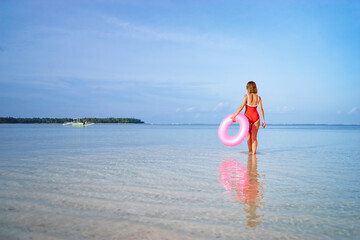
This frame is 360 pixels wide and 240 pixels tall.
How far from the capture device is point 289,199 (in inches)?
129

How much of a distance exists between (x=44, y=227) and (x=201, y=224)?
4.42 feet

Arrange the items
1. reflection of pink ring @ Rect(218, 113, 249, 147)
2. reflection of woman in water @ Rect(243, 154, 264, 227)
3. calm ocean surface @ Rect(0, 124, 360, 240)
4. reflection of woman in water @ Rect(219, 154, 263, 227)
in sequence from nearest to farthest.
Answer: calm ocean surface @ Rect(0, 124, 360, 240) < reflection of woman in water @ Rect(243, 154, 264, 227) < reflection of woman in water @ Rect(219, 154, 263, 227) < reflection of pink ring @ Rect(218, 113, 249, 147)

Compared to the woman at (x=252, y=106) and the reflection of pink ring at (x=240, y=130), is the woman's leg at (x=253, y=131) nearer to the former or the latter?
the woman at (x=252, y=106)

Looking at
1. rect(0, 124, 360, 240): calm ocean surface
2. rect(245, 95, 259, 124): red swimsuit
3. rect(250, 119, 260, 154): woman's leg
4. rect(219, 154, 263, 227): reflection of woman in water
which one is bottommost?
rect(0, 124, 360, 240): calm ocean surface

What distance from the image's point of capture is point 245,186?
3.94 m

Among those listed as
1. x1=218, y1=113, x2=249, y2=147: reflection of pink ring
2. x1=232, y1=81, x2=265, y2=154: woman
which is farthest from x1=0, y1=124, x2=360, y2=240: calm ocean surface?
x1=232, y1=81, x2=265, y2=154: woman

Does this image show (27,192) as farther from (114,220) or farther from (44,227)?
(114,220)

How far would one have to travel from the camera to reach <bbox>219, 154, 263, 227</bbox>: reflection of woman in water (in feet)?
9.35

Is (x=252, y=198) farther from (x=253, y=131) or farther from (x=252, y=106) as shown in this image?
(x=252, y=106)

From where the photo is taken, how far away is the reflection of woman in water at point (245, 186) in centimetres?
285

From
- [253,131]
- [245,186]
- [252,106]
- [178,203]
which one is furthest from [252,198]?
[252,106]

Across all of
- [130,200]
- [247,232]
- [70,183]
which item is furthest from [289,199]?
[70,183]

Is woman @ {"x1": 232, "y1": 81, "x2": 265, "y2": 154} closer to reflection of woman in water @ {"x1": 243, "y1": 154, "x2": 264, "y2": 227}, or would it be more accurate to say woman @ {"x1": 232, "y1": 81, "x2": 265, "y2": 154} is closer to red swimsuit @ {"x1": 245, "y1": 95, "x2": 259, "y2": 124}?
red swimsuit @ {"x1": 245, "y1": 95, "x2": 259, "y2": 124}

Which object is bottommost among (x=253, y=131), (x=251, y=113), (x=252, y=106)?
(x=253, y=131)
